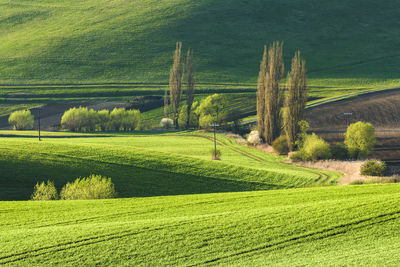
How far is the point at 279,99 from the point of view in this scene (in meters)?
81.6

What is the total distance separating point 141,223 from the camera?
82.5 feet

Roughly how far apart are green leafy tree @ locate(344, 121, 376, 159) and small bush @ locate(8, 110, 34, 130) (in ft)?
249

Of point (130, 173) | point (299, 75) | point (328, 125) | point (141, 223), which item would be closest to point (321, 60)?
point (328, 125)

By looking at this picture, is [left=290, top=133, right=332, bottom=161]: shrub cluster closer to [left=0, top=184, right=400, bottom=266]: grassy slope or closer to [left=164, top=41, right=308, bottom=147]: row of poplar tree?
[left=164, top=41, right=308, bottom=147]: row of poplar tree

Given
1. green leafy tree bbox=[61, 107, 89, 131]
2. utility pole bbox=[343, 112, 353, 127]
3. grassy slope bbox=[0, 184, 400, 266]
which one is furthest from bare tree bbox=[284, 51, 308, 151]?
green leafy tree bbox=[61, 107, 89, 131]

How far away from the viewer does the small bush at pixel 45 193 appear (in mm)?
43075

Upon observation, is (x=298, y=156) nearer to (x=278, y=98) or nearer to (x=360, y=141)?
(x=360, y=141)

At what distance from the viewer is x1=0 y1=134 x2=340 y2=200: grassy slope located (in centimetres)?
4847

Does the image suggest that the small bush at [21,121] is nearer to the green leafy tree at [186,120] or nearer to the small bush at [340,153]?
the green leafy tree at [186,120]

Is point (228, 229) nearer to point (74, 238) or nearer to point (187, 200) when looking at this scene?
point (74, 238)

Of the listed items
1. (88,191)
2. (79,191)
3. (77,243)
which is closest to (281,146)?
(88,191)

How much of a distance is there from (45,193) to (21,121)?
75.4 m

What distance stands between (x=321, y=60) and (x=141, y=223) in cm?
16457

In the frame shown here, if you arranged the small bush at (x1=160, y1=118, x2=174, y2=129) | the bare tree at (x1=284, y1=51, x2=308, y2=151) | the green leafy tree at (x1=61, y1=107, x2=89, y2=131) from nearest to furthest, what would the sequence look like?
the bare tree at (x1=284, y1=51, x2=308, y2=151) → the green leafy tree at (x1=61, y1=107, x2=89, y2=131) → the small bush at (x1=160, y1=118, x2=174, y2=129)
